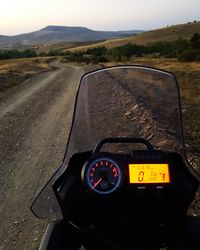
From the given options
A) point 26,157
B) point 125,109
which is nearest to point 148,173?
point 125,109

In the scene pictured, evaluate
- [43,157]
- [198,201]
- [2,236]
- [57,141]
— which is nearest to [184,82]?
[57,141]

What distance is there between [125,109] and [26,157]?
15.7 feet

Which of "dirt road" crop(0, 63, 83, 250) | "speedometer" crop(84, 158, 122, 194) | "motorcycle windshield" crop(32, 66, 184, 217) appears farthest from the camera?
"dirt road" crop(0, 63, 83, 250)

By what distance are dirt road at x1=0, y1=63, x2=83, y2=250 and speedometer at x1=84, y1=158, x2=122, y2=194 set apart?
2376mm

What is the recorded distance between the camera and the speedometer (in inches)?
82.9

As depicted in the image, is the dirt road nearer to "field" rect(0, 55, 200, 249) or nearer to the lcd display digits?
"field" rect(0, 55, 200, 249)

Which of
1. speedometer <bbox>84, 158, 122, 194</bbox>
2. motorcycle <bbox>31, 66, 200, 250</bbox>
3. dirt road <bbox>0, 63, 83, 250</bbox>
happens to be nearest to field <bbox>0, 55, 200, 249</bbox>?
dirt road <bbox>0, 63, 83, 250</bbox>

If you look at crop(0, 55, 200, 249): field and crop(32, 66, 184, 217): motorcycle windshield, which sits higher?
crop(32, 66, 184, 217): motorcycle windshield

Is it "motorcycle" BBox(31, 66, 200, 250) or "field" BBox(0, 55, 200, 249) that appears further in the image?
"field" BBox(0, 55, 200, 249)

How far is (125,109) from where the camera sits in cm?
312

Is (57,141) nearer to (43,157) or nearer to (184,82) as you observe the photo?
(43,157)

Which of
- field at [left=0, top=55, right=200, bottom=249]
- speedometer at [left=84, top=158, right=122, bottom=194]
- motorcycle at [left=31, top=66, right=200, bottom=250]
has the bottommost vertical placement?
field at [left=0, top=55, right=200, bottom=249]

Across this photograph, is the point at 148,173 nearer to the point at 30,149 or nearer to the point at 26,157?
the point at 26,157

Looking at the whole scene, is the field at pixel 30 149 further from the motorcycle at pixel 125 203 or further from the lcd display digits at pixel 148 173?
the lcd display digits at pixel 148 173
